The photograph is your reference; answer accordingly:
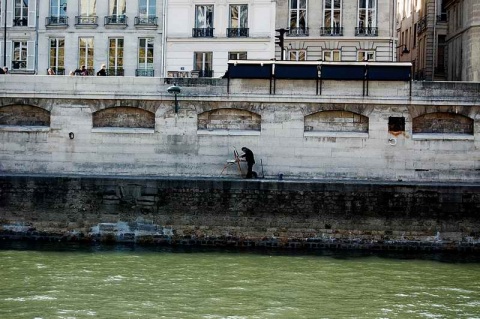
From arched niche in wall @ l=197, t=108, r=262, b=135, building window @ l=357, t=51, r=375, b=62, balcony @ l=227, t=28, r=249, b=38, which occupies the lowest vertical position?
arched niche in wall @ l=197, t=108, r=262, b=135

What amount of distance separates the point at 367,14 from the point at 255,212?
18202mm

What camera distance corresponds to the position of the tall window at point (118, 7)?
141 feet

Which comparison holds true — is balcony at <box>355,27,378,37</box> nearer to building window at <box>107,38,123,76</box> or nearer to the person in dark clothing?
building window at <box>107,38,123,76</box>

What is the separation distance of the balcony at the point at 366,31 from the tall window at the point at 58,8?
13.1 meters

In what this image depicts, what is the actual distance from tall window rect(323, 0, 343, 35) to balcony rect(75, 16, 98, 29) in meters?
10.8

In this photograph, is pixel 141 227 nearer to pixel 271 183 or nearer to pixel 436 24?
pixel 271 183

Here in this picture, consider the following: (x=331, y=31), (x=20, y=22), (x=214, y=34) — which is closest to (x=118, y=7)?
(x=214, y=34)

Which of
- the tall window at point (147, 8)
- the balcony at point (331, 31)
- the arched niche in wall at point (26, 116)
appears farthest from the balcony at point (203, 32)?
the arched niche in wall at point (26, 116)

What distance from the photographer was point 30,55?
44.2m

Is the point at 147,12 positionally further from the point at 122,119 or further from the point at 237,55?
the point at 122,119

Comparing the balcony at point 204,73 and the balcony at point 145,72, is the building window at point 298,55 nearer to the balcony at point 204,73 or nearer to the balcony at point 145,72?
the balcony at point 204,73

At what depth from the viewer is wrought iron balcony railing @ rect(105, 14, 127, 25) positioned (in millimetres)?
42812

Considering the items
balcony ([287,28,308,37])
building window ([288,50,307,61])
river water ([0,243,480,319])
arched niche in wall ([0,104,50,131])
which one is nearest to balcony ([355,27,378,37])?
balcony ([287,28,308,37])

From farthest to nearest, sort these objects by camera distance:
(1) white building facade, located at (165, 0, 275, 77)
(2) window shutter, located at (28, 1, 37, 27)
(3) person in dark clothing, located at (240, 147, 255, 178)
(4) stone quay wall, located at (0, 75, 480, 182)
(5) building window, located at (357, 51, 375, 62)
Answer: (5) building window, located at (357, 51, 375, 62) → (2) window shutter, located at (28, 1, 37, 27) → (1) white building facade, located at (165, 0, 275, 77) → (4) stone quay wall, located at (0, 75, 480, 182) → (3) person in dark clothing, located at (240, 147, 255, 178)
